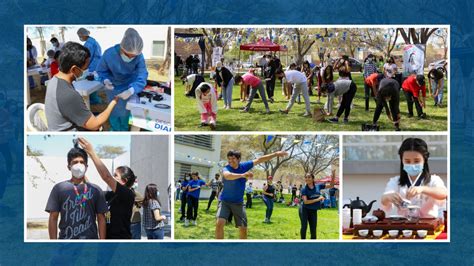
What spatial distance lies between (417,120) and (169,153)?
9.91 feet

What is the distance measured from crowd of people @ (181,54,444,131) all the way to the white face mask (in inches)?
59.5

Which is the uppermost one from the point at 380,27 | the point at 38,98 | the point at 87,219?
the point at 380,27

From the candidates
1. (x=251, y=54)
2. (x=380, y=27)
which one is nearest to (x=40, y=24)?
(x=251, y=54)

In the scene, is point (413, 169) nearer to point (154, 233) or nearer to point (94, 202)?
point (154, 233)

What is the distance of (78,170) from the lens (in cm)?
1035

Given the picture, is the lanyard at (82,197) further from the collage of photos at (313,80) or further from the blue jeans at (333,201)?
the blue jeans at (333,201)

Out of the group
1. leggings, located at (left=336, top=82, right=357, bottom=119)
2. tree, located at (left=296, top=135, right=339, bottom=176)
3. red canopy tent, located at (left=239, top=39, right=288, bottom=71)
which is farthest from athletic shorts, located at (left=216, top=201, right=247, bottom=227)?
red canopy tent, located at (left=239, top=39, right=288, bottom=71)

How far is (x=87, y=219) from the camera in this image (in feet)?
34.0

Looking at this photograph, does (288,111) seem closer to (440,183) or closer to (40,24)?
(440,183)

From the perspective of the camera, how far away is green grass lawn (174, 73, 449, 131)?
1068 centimetres

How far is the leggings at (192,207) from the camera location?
34.7 feet

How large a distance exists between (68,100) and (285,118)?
8.49 ft

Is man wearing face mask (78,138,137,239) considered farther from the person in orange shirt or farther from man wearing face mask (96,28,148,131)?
the person in orange shirt

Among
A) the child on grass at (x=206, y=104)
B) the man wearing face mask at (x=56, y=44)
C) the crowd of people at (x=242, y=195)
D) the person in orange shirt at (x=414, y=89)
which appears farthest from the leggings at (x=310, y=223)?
the man wearing face mask at (x=56, y=44)
